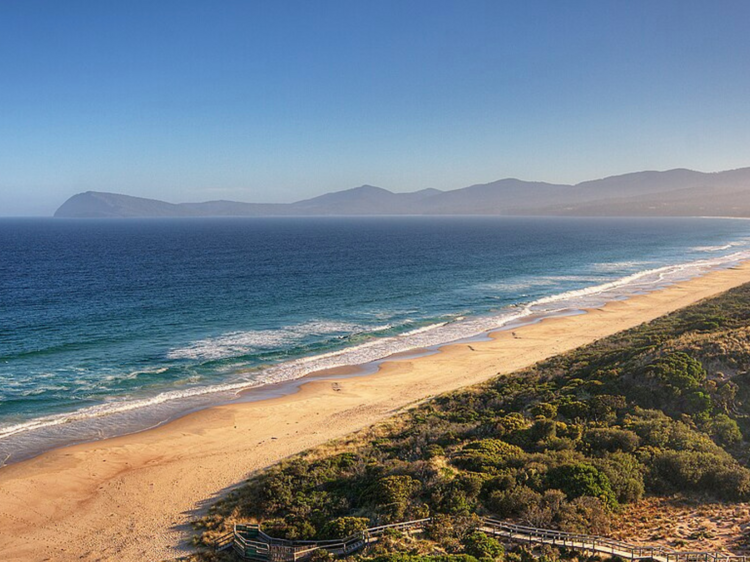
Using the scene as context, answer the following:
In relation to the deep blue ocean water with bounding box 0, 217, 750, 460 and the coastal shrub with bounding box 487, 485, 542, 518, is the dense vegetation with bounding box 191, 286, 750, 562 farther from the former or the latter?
the deep blue ocean water with bounding box 0, 217, 750, 460

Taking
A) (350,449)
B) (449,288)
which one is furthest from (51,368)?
(449,288)

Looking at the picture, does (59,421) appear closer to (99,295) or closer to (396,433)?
(396,433)

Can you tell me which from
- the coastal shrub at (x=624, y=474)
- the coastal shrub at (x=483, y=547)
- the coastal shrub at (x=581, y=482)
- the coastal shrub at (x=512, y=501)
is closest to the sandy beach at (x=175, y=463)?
the coastal shrub at (x=483, y=547)

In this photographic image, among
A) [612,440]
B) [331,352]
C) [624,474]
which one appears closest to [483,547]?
[624,474]

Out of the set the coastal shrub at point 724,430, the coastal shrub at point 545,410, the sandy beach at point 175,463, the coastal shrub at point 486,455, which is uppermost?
the coastal shrub at point 724,430

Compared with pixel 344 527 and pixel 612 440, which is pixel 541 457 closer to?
pixel 612 440

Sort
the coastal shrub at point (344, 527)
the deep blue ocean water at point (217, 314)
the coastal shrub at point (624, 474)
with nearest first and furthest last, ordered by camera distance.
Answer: the coastal shrub at point (344, 527)
the coastal shrub at point (624, 474)
the deep blue ocean water at point (217, 314)

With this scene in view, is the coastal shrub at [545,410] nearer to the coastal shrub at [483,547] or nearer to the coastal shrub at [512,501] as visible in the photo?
the coastal shrub at [512,501]
